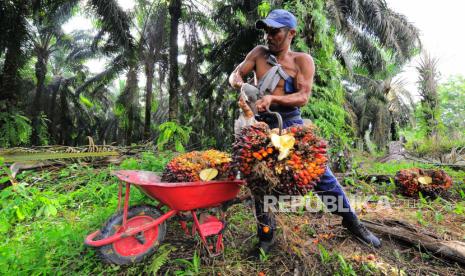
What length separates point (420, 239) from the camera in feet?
7.99

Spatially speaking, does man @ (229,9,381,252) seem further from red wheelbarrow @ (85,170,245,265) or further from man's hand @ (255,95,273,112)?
red wheelbarrow @ (85,170,245,265)

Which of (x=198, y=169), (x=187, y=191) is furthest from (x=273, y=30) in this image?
(x=187, y=191)

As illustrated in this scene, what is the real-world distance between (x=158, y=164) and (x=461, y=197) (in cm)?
439

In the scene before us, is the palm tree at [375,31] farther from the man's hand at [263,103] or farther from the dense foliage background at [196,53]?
the man's hand at [263,103]

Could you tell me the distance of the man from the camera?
217cm

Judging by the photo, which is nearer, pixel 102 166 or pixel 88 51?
pixel 102 166

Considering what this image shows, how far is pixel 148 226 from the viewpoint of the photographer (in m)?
2.04

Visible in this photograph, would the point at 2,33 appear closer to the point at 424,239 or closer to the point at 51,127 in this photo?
the point at 51,127

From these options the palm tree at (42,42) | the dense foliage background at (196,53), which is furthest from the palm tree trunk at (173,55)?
the palm tree at (42,42)

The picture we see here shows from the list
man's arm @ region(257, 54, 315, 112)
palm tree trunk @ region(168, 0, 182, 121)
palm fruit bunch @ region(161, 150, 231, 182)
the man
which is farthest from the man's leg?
palm tree trunk @ region(168, 0, 182, 121)

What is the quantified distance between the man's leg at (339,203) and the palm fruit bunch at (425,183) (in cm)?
215

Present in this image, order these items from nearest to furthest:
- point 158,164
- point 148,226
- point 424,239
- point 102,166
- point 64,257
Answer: point 148,226 < point 64,257 < point 424,239 < point 158,164 < point 102,166

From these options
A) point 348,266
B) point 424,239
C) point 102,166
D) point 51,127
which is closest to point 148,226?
point 348,266

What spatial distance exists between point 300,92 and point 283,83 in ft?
0.61
